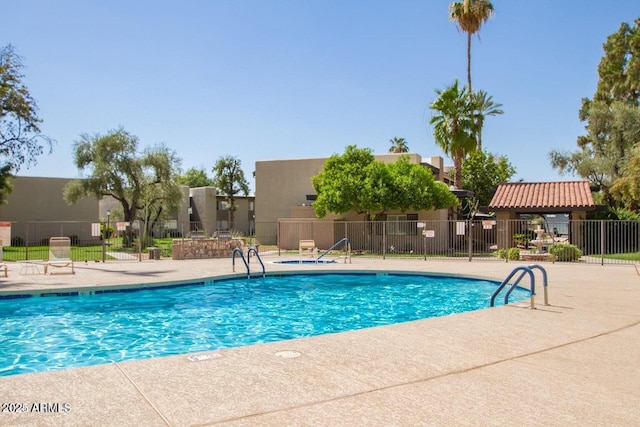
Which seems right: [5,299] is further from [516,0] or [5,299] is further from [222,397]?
[516,0]

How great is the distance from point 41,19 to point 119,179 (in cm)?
1782

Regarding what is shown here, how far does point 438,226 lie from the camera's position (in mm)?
29453

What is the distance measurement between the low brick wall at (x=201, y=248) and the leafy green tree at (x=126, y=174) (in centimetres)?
1150

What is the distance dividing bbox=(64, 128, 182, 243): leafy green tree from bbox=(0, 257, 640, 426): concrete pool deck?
2928 centimetres

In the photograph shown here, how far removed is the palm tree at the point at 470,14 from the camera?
35.9 meters

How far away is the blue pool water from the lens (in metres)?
8.59

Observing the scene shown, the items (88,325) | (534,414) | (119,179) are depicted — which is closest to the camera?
(534,414)

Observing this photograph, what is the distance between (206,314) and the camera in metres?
11.5

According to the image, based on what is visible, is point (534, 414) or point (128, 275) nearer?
point (534, 414)

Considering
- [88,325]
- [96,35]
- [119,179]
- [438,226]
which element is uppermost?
[96,35]

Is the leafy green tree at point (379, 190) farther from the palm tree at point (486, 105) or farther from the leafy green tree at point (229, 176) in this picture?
the leafy green tree at point (229, 176)

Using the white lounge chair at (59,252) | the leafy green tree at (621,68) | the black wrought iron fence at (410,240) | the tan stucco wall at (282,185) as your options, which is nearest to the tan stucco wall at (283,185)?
the tan stucco wall at (282,185)

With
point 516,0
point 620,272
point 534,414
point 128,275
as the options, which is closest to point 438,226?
point 620,272

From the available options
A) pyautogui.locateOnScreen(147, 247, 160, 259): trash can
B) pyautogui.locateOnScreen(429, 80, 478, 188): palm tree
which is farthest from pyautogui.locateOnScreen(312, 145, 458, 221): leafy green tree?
pyautogui.locateOnScreen(147, 247, 160, 259): trash can
